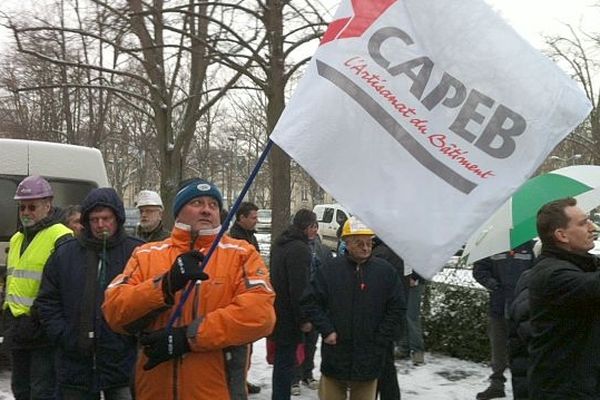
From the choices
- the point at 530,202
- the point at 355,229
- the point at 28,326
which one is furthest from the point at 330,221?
the point at 28,326

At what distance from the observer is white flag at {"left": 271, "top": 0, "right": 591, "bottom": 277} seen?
8.98ft

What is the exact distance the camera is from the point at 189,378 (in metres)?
3.10

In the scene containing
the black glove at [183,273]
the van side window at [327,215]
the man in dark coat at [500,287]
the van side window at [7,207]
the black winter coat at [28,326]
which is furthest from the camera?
the van side window at [327,215]

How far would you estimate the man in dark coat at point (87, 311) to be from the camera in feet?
12.9

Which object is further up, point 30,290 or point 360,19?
point 360,19

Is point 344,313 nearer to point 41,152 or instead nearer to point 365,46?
point 365,46

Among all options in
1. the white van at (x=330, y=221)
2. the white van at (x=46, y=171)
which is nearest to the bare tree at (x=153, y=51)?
the white van at (x=46, y=171)

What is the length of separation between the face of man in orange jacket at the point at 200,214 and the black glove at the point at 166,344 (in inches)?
19.5

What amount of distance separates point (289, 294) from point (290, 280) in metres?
0.13

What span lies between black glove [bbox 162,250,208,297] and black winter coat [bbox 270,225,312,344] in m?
3.12

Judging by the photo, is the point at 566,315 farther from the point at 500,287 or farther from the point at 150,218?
the point at 150,218

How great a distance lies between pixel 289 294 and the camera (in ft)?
19.9

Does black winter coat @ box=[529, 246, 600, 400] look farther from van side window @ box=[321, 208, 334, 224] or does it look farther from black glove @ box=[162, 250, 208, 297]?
van side window @ box=[321, 208, 334, 224]

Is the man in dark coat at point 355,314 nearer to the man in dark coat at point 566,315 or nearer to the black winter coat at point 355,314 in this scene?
the black winter coat at point 355,314
